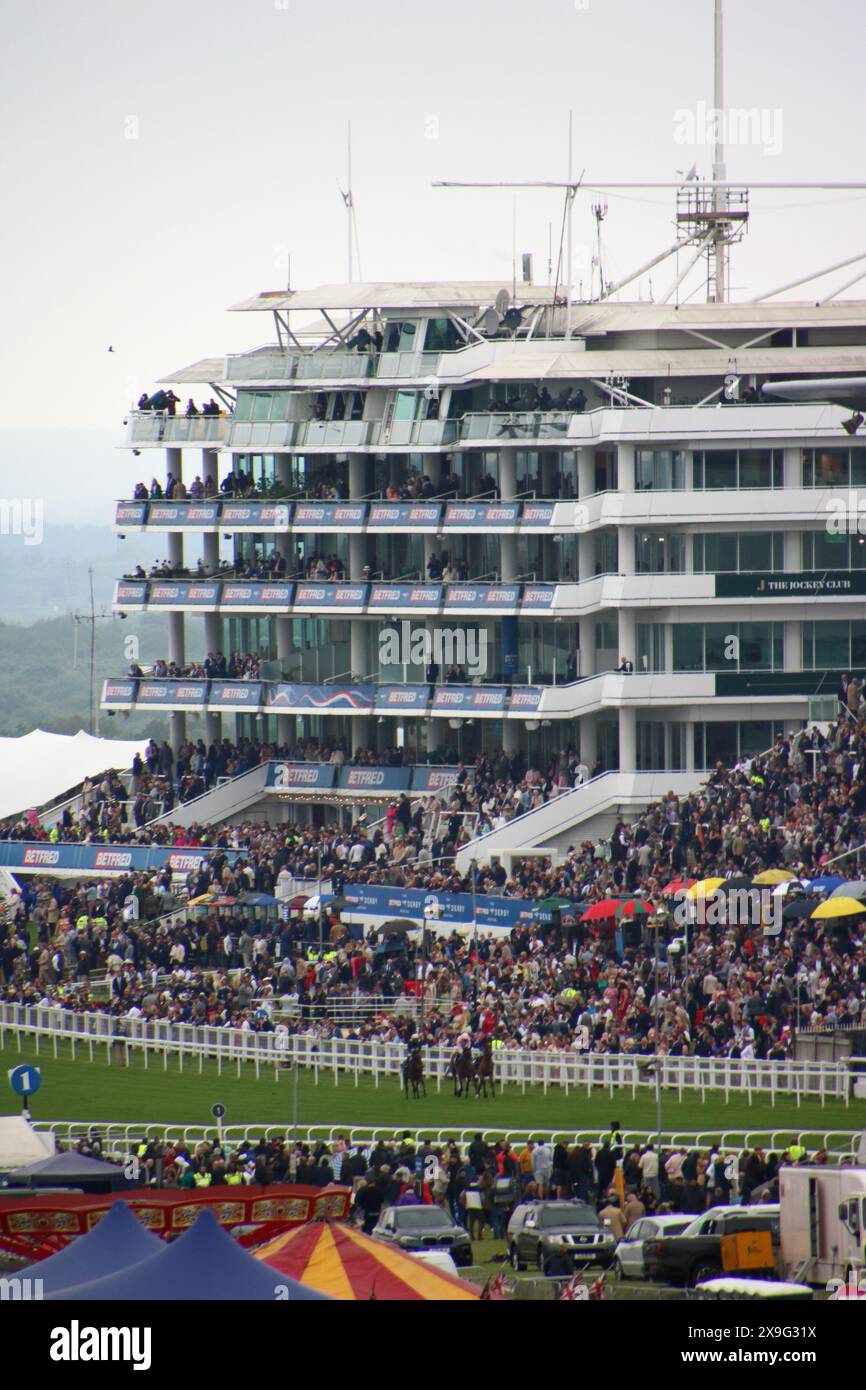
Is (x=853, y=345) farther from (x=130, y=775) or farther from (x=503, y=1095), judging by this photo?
(x=503, y=1095)

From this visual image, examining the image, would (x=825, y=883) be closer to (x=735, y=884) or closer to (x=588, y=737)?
(x=735, y=884)

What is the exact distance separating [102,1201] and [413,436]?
130ft

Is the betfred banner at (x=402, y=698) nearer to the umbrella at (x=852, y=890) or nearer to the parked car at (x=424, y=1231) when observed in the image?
the umbrella at (x=852, y=890)

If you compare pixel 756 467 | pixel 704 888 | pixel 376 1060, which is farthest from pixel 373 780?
pixel 704 888

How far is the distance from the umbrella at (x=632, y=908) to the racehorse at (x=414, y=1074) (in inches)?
187

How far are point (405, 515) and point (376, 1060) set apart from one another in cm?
2186

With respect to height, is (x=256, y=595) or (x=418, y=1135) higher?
(x=256, y=595)

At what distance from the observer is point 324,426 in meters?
66.9

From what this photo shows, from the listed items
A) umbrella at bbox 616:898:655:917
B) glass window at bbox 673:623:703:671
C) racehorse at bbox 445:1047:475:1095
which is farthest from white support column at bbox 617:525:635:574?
racehorse at bbox 445:1047:475:1095

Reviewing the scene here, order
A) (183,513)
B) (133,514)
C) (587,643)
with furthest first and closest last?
(133,514) → (183,513) → (587,643)

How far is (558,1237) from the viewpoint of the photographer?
1156 inches

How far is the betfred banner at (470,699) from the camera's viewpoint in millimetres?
62312
